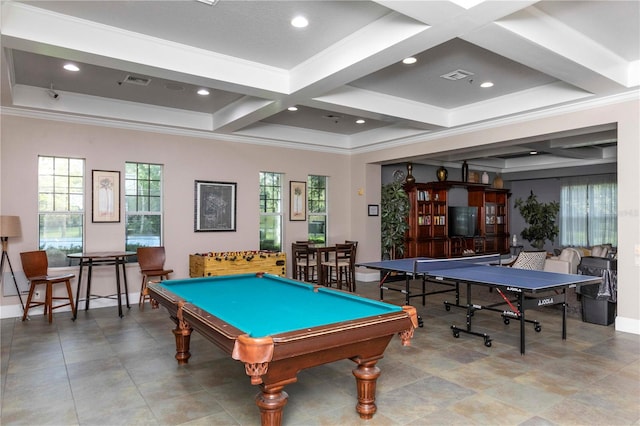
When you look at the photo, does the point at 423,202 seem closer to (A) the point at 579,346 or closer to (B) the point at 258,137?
(B) the point at 258,137

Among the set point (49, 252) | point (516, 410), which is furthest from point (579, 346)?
point (49, 252)

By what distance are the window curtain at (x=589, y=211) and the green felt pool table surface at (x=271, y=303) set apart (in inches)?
384

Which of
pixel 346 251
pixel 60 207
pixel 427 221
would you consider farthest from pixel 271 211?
pixel 427 221

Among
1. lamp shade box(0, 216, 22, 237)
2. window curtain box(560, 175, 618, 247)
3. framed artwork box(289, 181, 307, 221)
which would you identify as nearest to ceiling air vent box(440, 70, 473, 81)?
framed artwork box(289, 181, 307, 221)

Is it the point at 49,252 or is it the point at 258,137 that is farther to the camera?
the point at 258,137

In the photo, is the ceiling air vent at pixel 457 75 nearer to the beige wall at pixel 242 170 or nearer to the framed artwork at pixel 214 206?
the beige wall at pixel 242 170

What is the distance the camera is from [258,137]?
7312mm

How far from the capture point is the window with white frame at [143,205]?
249 inches

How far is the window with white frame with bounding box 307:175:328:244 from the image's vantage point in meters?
8.27

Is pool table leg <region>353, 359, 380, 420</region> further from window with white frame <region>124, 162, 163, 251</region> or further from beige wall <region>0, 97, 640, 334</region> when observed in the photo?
window with white frame <region>124, 162, 163, 251</region>

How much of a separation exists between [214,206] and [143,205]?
1107 mm

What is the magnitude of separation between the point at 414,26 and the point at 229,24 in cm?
160

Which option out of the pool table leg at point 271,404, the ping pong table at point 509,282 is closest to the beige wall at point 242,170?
the ping pong table at point 509,282

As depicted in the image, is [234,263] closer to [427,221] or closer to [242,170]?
[242,170]
